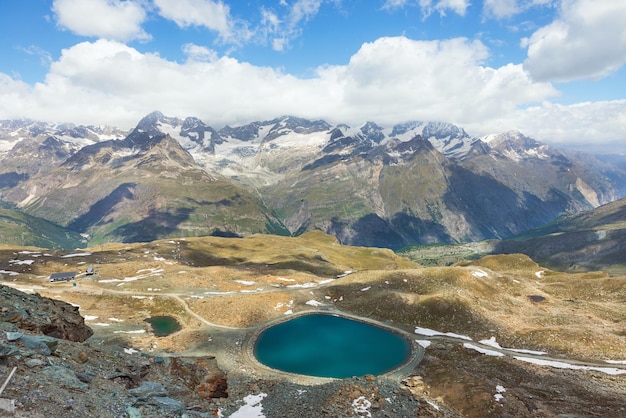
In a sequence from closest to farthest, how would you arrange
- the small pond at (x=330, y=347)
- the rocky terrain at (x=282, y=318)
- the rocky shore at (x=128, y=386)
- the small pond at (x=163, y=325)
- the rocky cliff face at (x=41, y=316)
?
the rocky shore at (x=128, y=386), the rocky terrain at (x=282, y=318), the rocky cliff face at (x=41, y=316), the small pond at (x=330, y=347), the small pond at (x=163, y=325)

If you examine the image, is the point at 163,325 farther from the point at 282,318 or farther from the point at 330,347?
the point at 330,347

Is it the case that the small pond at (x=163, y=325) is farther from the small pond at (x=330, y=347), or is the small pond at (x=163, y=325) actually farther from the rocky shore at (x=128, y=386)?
the small pond at (x=330, y=347)

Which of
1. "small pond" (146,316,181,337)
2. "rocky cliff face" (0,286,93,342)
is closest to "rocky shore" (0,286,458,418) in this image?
"rocky cliff face" (0,286,93,342)

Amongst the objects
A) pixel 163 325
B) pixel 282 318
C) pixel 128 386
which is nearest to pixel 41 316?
pixel 128 386

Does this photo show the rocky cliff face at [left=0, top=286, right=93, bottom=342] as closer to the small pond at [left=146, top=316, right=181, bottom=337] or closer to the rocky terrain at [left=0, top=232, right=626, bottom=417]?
the rocky terrain at [left=0, top=232, right=626, bottom=417]

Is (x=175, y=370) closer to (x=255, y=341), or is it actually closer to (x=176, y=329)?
(x=255, y=341)

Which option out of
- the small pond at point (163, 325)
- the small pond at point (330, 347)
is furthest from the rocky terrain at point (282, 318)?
the small pond at point (330, 347)

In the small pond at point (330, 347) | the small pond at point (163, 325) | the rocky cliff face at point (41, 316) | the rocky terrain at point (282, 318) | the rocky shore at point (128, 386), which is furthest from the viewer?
the small pond at point (163, 325)

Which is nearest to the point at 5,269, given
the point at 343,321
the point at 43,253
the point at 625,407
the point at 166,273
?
the point at 43,253
